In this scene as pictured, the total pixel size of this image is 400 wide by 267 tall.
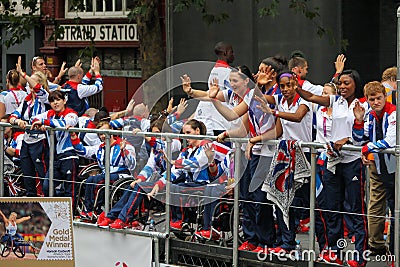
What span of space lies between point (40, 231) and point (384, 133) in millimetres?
3903

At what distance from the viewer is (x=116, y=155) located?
471 inches

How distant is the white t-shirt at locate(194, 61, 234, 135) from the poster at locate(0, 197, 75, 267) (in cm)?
165

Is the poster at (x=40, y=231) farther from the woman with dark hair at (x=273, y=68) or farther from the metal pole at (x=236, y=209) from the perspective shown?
the woman with dark hair at (x=273, y=68)

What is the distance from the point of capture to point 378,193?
9609 millimetres

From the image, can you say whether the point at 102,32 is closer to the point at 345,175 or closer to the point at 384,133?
the point at 345,175

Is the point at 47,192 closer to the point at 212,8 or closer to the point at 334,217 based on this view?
the point at 334,217

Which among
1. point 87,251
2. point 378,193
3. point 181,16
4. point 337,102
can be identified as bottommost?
point 87,251

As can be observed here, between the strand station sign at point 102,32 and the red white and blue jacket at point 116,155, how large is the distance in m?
9.32

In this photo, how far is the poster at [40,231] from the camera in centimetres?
1129

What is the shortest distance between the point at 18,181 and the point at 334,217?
4.90 m

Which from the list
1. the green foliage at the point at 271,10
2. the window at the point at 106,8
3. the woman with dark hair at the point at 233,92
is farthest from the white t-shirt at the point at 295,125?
the window at the point at 106,8

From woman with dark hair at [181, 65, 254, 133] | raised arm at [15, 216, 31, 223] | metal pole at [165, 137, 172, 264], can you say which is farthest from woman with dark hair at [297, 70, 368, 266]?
raised arm at [15, 216, 31, 223]

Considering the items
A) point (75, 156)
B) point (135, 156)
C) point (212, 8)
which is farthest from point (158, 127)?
point (212, 8)

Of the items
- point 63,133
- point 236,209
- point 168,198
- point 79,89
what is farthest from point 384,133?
point 79,89
